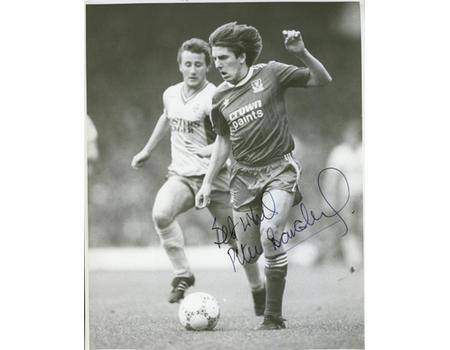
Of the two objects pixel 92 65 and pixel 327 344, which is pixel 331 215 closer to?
pixel 327 344

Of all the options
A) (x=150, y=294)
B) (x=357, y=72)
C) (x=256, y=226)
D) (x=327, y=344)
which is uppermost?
(x=357, y=72)

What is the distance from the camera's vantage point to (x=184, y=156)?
12.1 ft

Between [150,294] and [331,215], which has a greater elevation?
[331,215]

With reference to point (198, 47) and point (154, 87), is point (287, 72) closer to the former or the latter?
point (198, 47)

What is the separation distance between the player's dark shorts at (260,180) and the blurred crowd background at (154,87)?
7cm

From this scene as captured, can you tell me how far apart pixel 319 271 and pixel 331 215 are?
354 mm

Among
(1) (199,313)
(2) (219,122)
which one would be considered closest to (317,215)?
(2) (219,122)

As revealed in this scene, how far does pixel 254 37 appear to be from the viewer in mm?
3619

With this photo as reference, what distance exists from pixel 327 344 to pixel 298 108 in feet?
4.70

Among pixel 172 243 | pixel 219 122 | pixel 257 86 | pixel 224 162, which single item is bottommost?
pixel 172 243

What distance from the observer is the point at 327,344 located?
3.51m

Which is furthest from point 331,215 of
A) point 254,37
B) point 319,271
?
point 254,37

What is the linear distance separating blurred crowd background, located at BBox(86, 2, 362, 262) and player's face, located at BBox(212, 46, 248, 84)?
63 millimetres

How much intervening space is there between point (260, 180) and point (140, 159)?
757 millimetres
